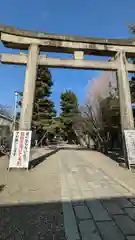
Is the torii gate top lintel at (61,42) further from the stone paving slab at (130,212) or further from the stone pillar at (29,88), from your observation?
the stone paving slab at (130,212)

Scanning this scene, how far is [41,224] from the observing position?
264 centimetres

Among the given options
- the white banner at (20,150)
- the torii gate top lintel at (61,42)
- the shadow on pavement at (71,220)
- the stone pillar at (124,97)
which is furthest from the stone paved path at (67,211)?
the torii gate top lintel at (61,42)

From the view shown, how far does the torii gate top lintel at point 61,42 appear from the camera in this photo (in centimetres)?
737

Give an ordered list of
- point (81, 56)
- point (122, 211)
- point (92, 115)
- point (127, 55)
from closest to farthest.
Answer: point (122, 211) < point (81, 56) < point (127, 55) < point (92, 115)

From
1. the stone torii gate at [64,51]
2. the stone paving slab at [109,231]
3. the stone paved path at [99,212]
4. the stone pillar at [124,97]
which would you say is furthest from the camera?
the stone pillar at [124,97]

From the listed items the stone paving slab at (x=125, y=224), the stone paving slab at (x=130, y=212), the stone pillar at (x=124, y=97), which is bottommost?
the stone paving slab at (x=125, y=224)

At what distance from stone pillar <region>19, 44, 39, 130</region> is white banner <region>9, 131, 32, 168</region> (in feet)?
1.16

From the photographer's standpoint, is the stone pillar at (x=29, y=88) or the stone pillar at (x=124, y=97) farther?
the stone pillar at (x=124, y=97)

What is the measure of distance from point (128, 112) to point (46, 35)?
5255 millimetres

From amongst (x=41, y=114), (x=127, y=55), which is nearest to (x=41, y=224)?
(x=127, y=55)

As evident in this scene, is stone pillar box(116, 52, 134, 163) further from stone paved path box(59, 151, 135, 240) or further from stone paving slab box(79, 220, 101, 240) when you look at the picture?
stone paving slab box(79, 220, 101, 240)

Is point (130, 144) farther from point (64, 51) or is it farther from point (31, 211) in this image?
point (64, 51)

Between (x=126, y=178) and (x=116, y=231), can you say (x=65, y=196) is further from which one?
(x=126, y=178)

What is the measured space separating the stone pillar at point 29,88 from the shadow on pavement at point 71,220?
160 inches
